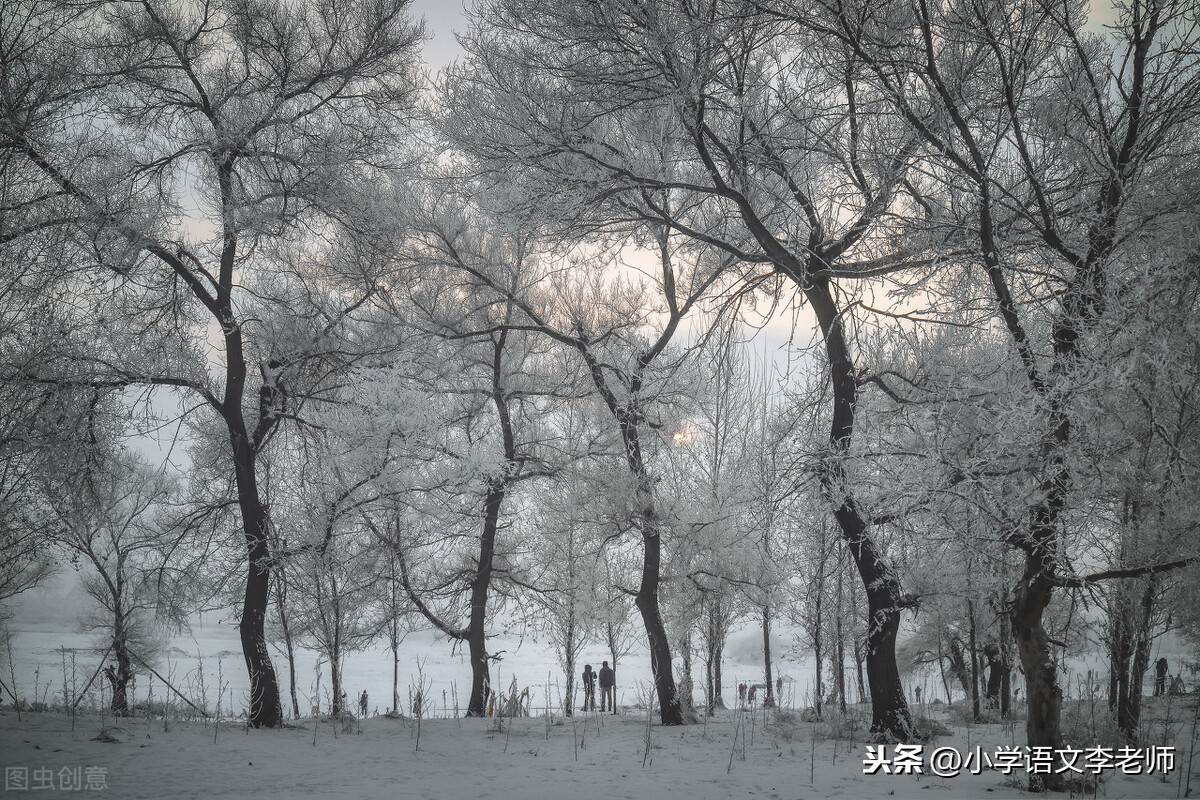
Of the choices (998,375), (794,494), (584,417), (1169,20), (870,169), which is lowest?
(794,494)

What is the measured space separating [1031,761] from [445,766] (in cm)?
510

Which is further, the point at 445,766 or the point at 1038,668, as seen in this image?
the point at 445,766

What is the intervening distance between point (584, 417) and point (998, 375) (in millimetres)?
10057

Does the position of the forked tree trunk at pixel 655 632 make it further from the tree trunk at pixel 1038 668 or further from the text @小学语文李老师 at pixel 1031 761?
the tree trunk at pixel 1038 668

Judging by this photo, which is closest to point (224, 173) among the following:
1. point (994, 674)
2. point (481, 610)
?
point (481, 610)

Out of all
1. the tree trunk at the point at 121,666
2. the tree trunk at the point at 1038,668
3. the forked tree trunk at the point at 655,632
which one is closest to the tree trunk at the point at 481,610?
the forked tree trunk at the point at 655,632

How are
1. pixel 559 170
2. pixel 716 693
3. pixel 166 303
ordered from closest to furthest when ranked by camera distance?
pixel 559 170 → pixel 166 303 → pixel 716 693

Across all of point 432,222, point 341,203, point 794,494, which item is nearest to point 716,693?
point 794,494

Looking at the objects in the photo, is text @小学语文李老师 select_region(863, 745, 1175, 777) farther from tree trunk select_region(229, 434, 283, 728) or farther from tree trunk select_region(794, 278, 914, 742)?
tree trunk select_region(229, 434, 283, 728)

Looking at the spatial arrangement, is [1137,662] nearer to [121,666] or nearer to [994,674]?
[994,674]

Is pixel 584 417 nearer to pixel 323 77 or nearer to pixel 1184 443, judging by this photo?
pixel 323 77

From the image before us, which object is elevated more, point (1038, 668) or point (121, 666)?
point (1038, 668)

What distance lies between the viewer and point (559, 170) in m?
7.10

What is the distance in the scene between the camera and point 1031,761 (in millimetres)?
5312
